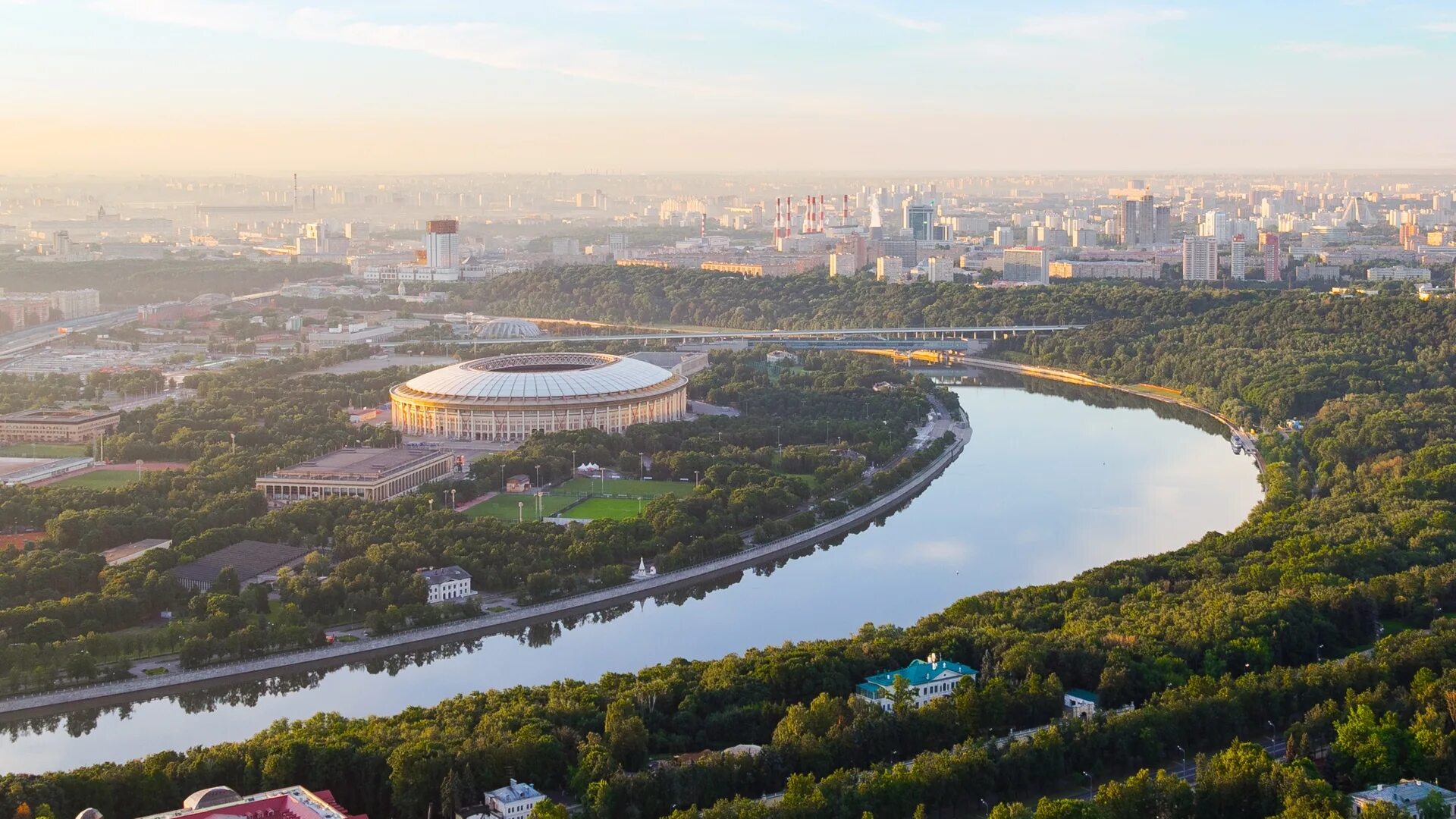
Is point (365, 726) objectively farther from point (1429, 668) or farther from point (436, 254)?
point (436, 254)

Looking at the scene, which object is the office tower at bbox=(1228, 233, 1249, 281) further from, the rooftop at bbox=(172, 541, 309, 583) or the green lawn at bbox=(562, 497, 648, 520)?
the rooftop at bbox=(172, 541, 309, 583)

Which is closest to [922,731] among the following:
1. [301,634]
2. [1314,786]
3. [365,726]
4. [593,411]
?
[1314,786]

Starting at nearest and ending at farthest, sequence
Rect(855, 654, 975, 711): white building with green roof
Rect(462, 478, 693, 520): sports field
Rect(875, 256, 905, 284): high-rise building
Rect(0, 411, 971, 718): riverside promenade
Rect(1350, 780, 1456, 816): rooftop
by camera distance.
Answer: Rect(1350, 780, 1456, 816): rooftop → Rect(855, 654, 975, 711): white building with green roof → Rect(0, 411, 971, 718): riverside promenade → Rect(462, 478, 693, 520): sports field → Rect(875, 256, 905, 284): high-rise building

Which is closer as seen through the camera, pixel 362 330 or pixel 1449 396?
pixel 1449 396

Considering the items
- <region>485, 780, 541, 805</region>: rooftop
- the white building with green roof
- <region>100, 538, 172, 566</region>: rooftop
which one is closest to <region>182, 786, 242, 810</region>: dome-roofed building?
<region>485, 780, 541, 805</region>: rooftop

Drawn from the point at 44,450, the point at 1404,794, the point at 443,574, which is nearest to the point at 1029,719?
the point at 1404,794

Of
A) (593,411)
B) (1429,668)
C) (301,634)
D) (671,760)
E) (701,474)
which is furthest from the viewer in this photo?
(593,411)

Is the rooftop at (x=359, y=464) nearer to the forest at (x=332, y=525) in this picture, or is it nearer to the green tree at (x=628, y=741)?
the forest at (x=332, y=525)

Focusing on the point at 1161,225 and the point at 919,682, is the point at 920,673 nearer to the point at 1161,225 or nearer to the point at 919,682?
the point at 919,682
